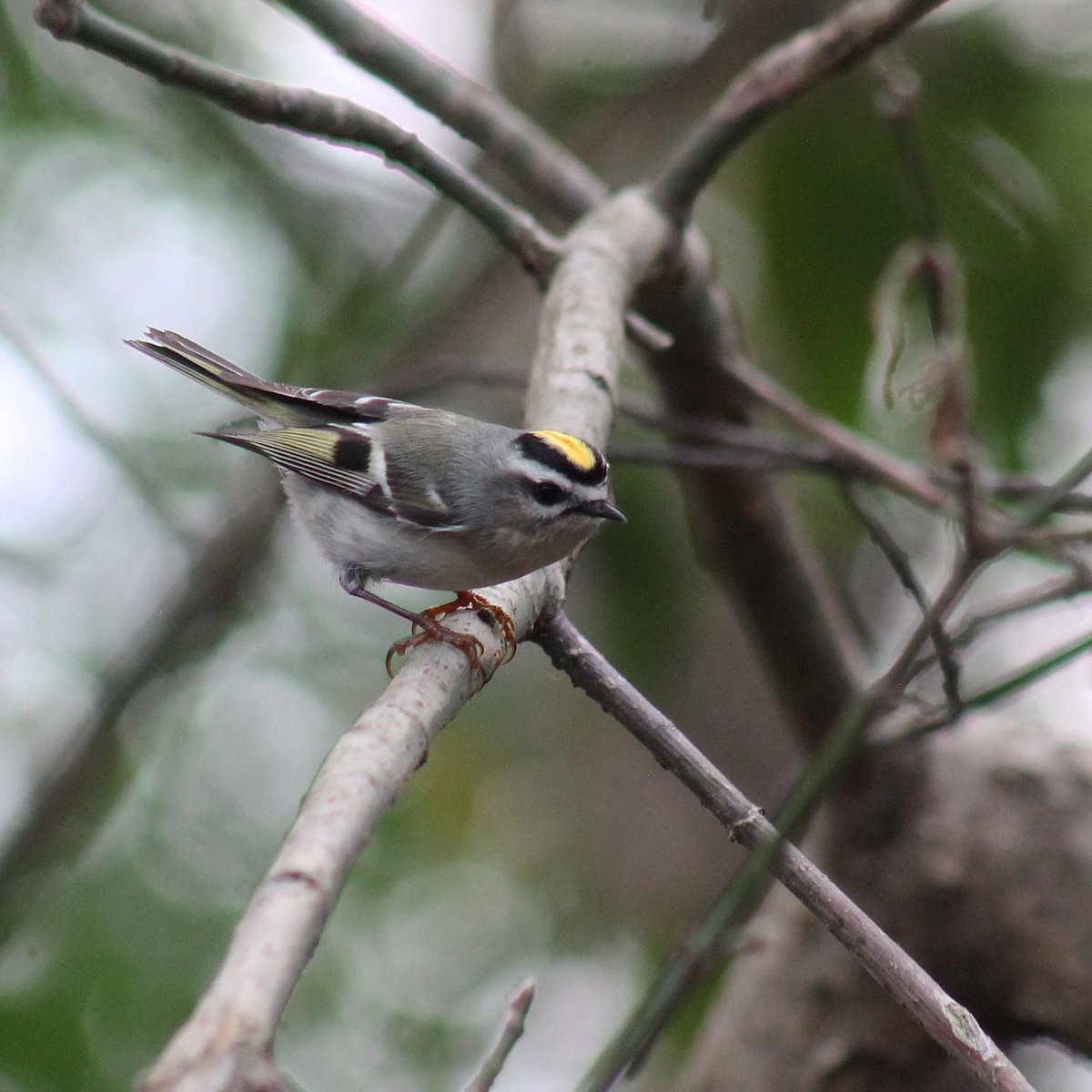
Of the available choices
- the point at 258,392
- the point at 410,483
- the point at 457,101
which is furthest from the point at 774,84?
the point at 258,392

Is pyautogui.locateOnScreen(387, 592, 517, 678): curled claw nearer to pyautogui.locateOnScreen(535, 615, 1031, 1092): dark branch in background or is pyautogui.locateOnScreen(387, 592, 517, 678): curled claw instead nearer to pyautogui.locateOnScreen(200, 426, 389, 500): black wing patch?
pyautogui.locateOnScreen(535, 615, 1031, 1092): dark branch in background

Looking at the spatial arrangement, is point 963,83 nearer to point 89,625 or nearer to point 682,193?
point 682,193

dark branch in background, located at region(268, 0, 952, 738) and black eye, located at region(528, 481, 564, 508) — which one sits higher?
dark branch in background, located at region(268, 0, 952, 738)

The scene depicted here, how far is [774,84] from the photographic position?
126 inches

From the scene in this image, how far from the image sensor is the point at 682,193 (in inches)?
132

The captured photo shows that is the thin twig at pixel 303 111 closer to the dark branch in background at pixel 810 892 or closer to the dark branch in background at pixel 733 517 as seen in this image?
the dark branch in background at pixel 733 517

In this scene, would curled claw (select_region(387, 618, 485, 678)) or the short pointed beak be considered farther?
the short pointed beak

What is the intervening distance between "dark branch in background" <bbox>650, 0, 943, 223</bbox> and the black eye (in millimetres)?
893

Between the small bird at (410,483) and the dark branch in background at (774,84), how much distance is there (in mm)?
834

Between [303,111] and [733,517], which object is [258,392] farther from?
[733,517]

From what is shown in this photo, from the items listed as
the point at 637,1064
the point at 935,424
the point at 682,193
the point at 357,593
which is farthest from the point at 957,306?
the point at 637,1064

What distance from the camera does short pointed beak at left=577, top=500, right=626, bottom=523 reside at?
299cm

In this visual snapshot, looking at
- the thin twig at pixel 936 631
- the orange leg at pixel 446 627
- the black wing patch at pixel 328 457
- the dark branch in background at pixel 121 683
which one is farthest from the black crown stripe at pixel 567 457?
the dark branch in background at pixel 121 683

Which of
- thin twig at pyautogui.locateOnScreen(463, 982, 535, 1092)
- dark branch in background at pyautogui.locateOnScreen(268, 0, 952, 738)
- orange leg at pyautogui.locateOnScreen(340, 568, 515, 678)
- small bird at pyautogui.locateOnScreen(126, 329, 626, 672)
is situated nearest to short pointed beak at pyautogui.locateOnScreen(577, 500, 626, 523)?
small bird at pyautogui.locateOnScreen(126, 329, 626, 672)
